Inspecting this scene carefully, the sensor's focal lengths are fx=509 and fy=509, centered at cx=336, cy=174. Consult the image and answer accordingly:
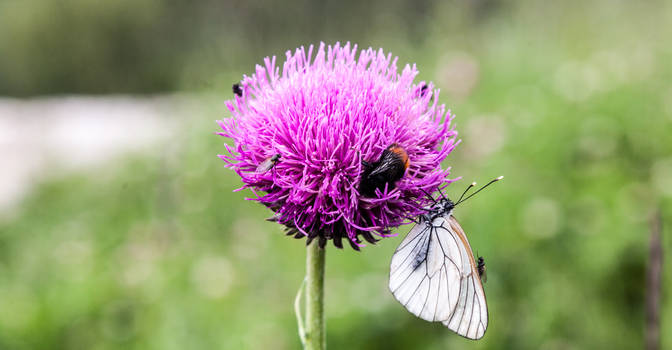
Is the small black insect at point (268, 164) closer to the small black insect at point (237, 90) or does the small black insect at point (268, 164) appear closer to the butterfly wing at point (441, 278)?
the small black insect at point (237, 90)

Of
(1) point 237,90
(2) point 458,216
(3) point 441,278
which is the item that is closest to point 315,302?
(3) point 441,278

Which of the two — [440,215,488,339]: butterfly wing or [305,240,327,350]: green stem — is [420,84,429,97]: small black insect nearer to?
[440,215,488,339]: butterfly wing

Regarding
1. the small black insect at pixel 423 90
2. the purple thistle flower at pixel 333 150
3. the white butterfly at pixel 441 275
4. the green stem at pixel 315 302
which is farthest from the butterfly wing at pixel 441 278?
the small black insect at pixel 423 90

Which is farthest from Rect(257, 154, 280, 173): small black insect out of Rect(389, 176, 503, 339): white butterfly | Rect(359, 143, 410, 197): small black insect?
Rect(389, 176, 503, 339): white butterfly

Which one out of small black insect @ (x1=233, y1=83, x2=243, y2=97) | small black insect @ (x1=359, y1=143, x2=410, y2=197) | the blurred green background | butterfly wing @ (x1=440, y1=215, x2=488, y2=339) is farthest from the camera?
the blurred green background

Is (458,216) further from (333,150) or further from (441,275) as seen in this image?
(333,150)

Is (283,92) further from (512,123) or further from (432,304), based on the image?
(512,123)

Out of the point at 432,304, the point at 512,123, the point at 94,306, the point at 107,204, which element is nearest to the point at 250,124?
the point at 432,304
